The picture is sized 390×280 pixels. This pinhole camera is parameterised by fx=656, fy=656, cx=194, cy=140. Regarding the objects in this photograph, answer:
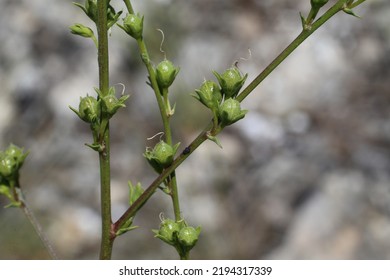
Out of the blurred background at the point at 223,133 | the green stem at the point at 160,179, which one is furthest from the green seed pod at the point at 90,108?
the blurred background at the point at 223,133

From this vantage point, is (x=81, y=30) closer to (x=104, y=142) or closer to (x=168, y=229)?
(x=104, y=142)

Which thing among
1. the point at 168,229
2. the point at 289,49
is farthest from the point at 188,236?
the point at 289,49

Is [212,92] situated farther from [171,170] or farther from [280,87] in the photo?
[280,87]

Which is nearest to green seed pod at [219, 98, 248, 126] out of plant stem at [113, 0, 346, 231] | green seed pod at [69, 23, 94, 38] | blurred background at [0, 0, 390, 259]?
plant stem at [113, 0, 346, 231]

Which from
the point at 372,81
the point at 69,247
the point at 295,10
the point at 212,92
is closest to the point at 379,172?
the point at 372,81

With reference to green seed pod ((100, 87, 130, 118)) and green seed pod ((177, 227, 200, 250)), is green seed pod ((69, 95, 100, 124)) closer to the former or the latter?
green seed pod ((100, 87, 130, 118))

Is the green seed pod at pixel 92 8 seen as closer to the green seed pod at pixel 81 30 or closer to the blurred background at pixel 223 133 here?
the green seed pod at pixel 81 30
